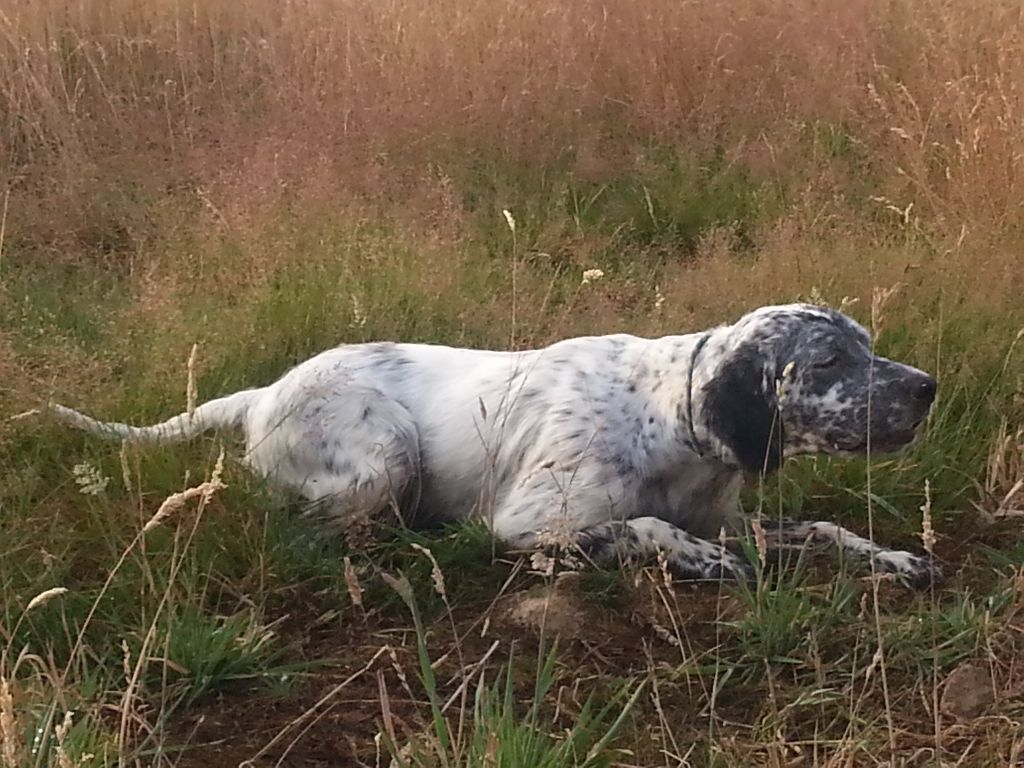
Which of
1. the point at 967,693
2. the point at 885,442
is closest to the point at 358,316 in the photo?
the point at 885,442

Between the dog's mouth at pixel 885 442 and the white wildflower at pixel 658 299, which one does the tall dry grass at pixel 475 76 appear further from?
the dog's mouth at pixel 885 442

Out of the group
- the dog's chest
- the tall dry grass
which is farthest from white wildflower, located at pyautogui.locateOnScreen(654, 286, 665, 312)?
the tall dry grass

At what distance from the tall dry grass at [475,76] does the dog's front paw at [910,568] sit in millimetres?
2860

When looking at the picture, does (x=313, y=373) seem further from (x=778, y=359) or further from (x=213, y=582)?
(x=778, y=359)

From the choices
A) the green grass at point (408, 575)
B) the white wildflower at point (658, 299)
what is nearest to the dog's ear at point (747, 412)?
the green grass at point (408, 575)

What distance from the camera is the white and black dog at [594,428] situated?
3.19 metres

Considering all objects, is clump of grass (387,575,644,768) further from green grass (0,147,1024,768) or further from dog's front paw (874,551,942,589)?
dog's front paw (874,551,942,589)

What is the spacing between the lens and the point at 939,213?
5.02m

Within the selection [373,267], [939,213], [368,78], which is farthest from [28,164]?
[939,213]

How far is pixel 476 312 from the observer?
468cm

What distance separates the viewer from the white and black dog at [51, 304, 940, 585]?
3188 millimetres

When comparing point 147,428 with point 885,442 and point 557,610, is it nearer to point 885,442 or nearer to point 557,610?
point 557,610

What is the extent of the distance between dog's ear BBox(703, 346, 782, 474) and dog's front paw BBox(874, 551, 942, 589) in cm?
37

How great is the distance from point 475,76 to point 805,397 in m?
3.93
